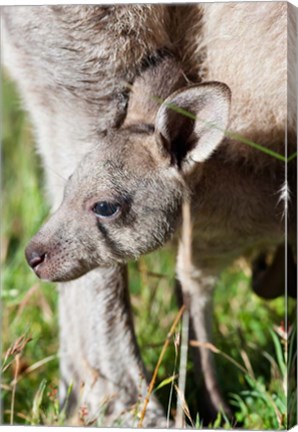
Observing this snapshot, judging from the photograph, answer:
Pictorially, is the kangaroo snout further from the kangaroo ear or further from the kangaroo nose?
the kangaroo ear

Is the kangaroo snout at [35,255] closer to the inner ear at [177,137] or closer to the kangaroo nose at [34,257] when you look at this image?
the kangaroo nose at [34,257]

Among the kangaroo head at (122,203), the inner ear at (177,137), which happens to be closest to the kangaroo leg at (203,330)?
the kangaroo head at (122,203)

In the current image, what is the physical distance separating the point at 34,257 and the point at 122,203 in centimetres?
32

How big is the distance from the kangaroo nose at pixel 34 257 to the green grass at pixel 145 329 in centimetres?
28

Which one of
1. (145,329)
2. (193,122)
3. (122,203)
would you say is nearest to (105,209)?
(122,203)

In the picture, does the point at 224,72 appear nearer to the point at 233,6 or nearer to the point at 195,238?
the point at 233,6

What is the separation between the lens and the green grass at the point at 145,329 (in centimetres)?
384

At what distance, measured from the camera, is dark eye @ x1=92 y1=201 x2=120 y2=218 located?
11.6ft

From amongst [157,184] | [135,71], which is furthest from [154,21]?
[157,184]

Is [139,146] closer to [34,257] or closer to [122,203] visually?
[122,203]

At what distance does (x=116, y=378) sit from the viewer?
3922 mm


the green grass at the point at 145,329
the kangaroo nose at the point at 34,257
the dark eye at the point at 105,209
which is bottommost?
the green grass at the point at 145,329

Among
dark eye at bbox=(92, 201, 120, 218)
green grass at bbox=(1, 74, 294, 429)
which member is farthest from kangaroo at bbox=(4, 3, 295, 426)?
green grass at bbox=(1, 74, 294, 429)

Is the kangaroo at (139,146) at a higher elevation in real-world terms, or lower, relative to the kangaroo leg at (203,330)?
higher
